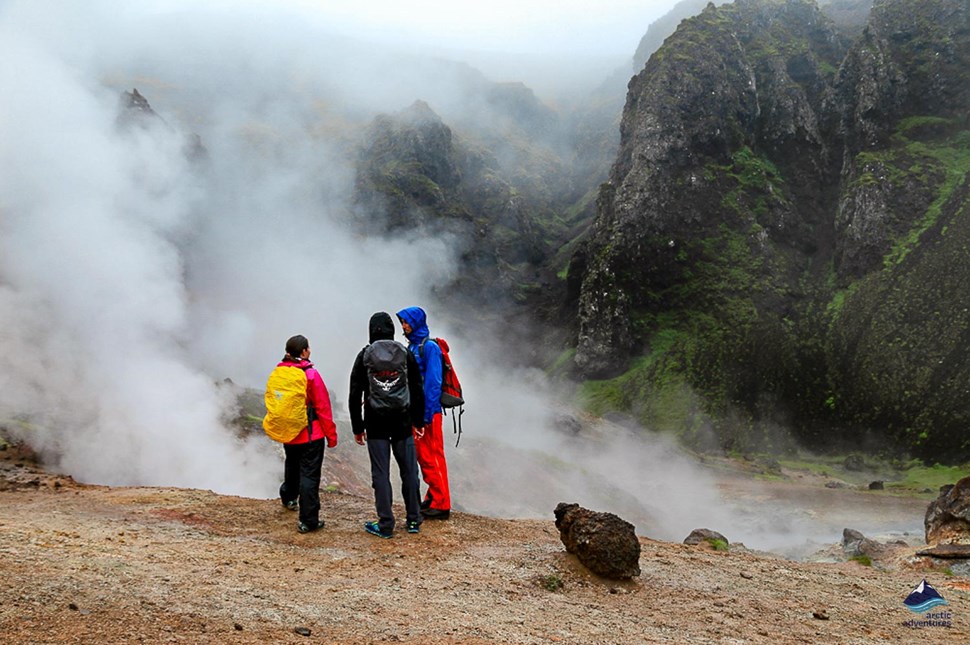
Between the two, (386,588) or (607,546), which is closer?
(386,588)

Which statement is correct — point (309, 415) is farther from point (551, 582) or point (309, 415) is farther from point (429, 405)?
point (551, 582)

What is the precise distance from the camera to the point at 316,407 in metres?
7.19

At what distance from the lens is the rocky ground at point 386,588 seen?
4.09 m

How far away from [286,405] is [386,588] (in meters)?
2.64

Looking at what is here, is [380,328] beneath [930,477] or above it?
above

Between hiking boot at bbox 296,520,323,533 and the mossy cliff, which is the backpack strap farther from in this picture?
the mossy cliff

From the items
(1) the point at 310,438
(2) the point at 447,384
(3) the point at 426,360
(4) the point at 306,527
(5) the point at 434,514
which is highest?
(3) the point at 426,360

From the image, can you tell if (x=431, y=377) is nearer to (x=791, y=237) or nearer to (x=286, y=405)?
(x=286, y=405)

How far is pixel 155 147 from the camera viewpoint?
29.0 meters

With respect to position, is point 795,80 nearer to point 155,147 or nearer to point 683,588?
point 155,147

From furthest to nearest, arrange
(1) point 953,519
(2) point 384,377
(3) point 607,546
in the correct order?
(1) point 953,519 → (2) point 384,377 → (3) point 607,546

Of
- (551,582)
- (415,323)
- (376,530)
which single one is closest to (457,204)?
(415,323)

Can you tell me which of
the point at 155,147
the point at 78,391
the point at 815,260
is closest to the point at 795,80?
the point at 815,260

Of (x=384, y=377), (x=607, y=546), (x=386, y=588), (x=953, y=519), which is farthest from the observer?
(x=953, y=519)
